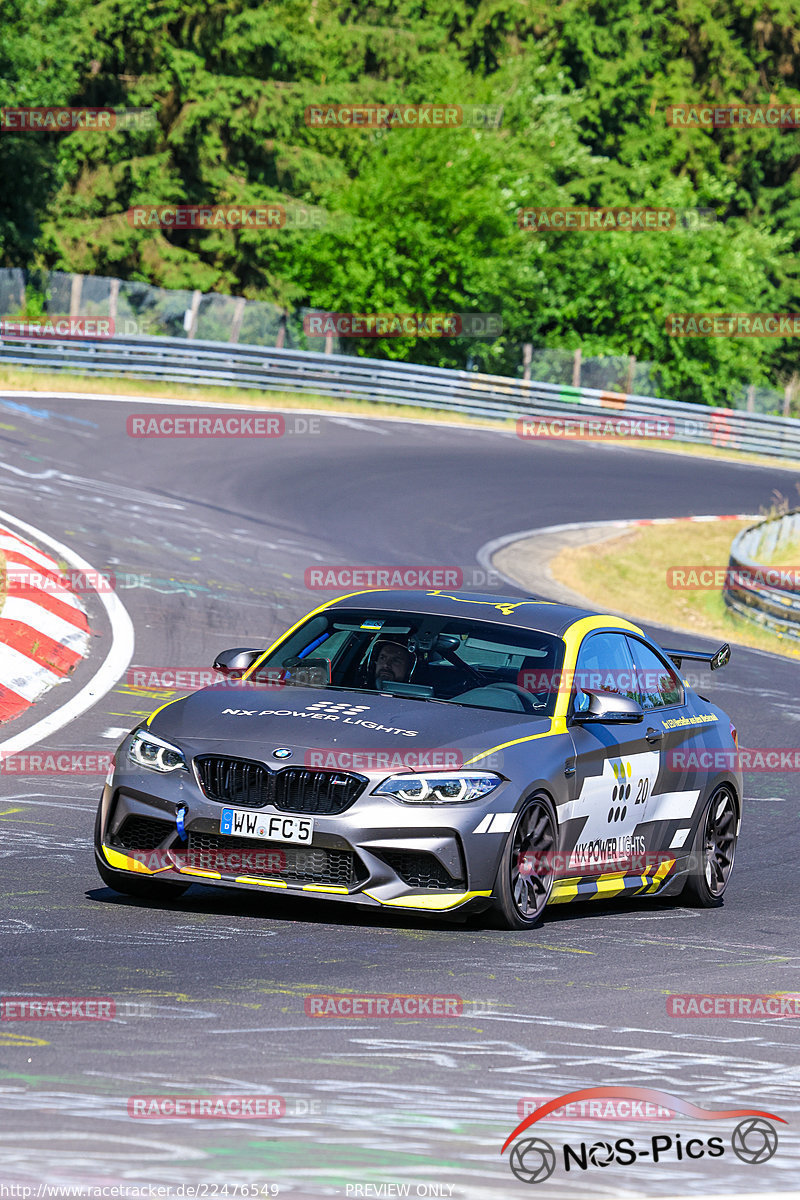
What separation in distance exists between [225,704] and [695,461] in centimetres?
3199

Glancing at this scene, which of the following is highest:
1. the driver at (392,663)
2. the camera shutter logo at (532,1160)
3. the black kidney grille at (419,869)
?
the driver at (392,663)

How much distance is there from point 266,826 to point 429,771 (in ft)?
2.42

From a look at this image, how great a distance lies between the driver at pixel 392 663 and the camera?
28.4ft

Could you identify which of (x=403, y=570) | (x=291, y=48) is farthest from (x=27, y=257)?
(x=403, y=570)

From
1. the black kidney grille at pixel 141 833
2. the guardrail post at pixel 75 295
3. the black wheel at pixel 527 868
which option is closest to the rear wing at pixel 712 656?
the black wheel at pixel 527 868

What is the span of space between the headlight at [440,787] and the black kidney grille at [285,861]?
332mm

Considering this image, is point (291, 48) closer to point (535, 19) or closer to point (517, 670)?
point (535, 19)

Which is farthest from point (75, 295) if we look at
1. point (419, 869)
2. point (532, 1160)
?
point (532, 1160)

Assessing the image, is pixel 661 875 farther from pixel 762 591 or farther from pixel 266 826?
pixel 762 591

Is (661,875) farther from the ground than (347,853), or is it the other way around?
(347,853)

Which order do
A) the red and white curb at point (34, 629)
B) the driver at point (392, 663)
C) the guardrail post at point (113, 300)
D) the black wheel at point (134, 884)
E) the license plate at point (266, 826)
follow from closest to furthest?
the license plate at point (266, 826)
the black wheel at point (134, 884)
the driver at point (392, 663)
the red and white curb at point (34, 629)
the guardrail post at point (113, 300)

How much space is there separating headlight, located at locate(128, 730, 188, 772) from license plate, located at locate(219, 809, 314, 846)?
340 millimetres

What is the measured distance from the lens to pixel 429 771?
7.58 m

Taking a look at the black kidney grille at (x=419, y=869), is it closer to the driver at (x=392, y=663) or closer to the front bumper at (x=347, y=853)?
the front bumper at (x=347, y=853)
